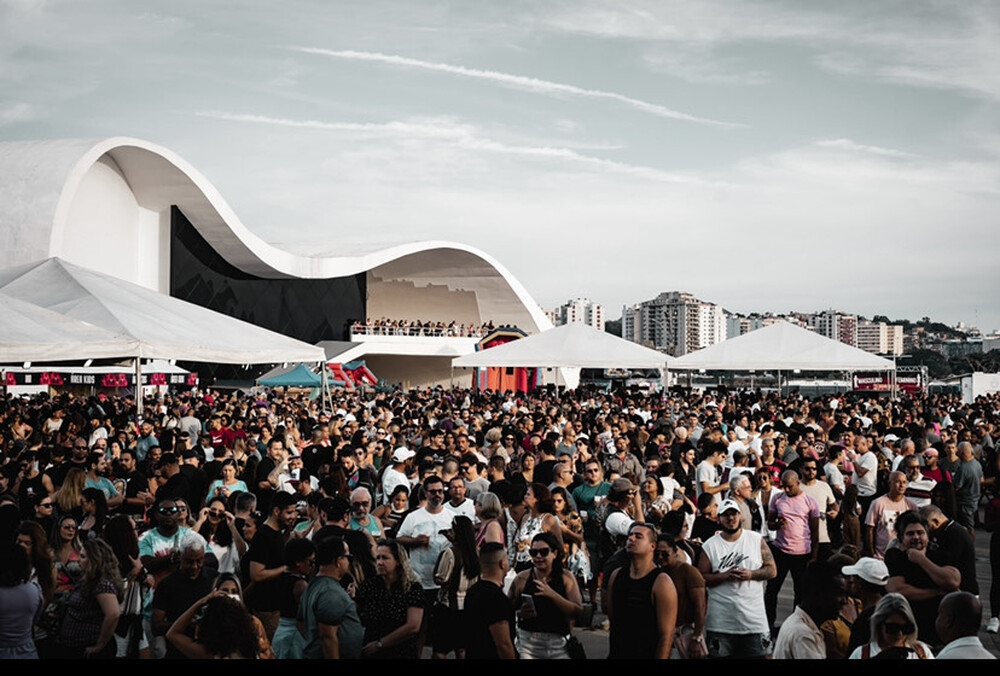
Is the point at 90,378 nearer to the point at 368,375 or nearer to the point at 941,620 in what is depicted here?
the point at 368,375

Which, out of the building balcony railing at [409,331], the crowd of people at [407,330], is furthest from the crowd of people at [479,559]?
the crowd of people at [407,330]

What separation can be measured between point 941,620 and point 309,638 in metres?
2.70

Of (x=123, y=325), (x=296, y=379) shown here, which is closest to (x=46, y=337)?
(x=123, y=325)

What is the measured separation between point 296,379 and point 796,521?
22.4 m

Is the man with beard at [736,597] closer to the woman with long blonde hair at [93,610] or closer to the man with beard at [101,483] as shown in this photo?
the woman with long blonde hair at [93,610]

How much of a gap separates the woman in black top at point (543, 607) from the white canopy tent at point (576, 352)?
18.0m

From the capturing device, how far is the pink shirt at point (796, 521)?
7.54m

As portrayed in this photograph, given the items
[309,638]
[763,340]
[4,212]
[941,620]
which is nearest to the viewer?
[941,620]

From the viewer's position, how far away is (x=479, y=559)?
5.27 m

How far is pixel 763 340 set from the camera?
23.7 meters

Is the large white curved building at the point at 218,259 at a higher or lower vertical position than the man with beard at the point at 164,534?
higher

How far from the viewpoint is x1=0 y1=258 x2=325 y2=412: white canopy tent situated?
12844 mm

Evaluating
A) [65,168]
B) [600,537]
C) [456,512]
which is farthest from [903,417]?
[65,168]

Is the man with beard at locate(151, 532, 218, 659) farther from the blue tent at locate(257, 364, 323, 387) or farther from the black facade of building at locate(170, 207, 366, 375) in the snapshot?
the black facade of building at locate(170, 207, 366, 375)
